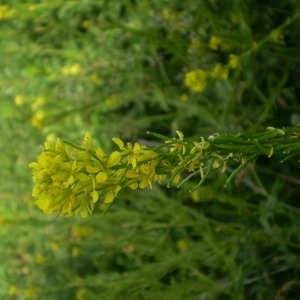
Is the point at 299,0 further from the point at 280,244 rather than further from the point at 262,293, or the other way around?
the point at 262,293

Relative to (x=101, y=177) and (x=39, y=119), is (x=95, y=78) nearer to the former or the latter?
(x=39, y=119)

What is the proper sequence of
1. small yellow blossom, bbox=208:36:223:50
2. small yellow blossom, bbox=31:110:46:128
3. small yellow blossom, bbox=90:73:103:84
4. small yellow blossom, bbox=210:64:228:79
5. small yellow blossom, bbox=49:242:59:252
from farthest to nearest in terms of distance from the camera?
1. small yellow blossom, bbox=49:242:59:252
2. small yellow blossom, bbox=31:110:46:128
3. small yellow blossom, bbox=90:73:103:84
4. small yellow blossom, bbox=208:36:223:50
5. small yellow blossom, bbox=210:64:228:79

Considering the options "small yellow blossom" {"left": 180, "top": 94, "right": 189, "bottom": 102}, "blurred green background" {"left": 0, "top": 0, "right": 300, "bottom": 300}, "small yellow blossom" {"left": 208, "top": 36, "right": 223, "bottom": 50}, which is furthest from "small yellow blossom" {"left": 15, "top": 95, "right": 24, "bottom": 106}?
"small yellow blossom" {"left": 208, "top": 36, "right": 223, "bottom": 50}

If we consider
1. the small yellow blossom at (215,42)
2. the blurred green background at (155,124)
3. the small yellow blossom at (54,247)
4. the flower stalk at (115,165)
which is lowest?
the small yellow blossom at (54,247)

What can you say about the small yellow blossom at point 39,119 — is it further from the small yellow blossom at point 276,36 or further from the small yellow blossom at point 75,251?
the small yellow blossom at point 276,36

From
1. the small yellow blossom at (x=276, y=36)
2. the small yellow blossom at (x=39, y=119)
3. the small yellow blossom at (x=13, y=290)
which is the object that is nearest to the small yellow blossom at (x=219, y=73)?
the small yellow blossom at (x=276, y=36)

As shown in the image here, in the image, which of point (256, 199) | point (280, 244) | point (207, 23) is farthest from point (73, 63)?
point (280, 244)

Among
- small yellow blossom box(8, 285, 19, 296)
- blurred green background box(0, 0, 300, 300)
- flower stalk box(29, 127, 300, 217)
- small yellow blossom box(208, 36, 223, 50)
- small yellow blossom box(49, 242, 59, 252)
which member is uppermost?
flower stalk box(29, 127, 300, 217)

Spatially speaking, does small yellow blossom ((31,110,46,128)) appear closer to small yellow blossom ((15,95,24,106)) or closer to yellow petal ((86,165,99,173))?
small yellow blossom ((15,95,24,106))

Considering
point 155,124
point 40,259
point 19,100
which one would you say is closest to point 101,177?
point 155,124
